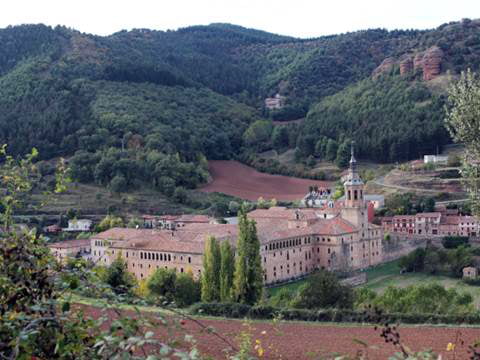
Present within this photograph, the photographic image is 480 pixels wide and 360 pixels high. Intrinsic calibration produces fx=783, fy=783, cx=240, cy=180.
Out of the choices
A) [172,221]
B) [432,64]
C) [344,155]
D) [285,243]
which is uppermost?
[432,64]

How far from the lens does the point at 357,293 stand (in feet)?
113

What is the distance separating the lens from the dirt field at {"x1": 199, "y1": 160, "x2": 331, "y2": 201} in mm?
77125

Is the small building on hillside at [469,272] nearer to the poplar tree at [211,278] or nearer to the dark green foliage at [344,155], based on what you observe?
the poplar tree at [211,278]

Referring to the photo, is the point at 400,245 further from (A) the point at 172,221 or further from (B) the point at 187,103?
(B) the point at 187,103

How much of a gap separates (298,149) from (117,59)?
31.6 metres

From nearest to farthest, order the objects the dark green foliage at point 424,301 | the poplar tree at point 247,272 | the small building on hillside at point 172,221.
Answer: the dark green foliage at point 424,301, the poplar tree at point 247,272, the small building on hillside at point 172,221

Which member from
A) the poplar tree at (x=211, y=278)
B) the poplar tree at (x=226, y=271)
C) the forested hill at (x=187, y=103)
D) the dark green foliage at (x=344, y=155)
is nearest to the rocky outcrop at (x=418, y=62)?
the forested hill at (x=187, y=103)

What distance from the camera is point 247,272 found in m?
35.0

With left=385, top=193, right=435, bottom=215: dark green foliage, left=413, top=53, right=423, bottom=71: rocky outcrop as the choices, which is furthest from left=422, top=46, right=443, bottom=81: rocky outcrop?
left=385, top=193, right=435, bottom=215: dark green foliage

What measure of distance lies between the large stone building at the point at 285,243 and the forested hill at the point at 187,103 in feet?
65.2

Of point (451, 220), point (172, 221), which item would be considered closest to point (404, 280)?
point (451, 220)

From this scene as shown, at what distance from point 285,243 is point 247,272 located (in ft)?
43.3

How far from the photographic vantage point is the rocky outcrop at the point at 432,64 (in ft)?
315

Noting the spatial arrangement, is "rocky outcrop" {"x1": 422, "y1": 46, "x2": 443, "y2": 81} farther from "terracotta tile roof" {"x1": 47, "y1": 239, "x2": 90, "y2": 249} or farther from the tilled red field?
the tilled red field
